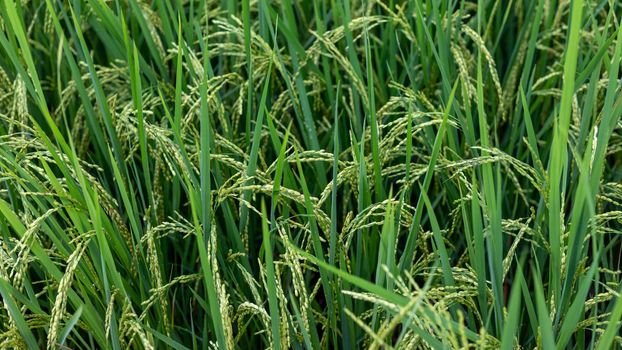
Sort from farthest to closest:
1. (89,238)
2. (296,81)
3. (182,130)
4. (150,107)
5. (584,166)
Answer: (150,107) → (296,81) → (182,130) → (89,238) → (584,166)

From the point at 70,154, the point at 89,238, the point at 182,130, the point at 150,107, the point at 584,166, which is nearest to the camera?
the point at 584,166

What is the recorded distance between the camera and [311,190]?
1.91m

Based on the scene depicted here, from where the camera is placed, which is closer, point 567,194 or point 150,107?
point 567,194

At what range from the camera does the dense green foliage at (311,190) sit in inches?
55.8

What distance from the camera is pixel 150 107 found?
1998 mm

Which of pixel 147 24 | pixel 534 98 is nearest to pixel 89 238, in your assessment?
pixel 147 24

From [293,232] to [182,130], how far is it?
0.33 meters

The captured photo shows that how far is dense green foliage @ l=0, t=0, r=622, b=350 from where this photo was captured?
4.65 ft

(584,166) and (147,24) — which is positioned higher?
(147,24)

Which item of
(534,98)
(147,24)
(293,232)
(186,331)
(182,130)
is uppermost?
(147,24)

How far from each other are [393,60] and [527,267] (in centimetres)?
56

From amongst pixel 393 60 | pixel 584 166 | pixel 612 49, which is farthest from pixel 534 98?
pixel 584 166

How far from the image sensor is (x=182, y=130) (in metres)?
1.76

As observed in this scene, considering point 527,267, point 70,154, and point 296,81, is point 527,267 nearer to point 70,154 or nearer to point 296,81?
point 296,81
